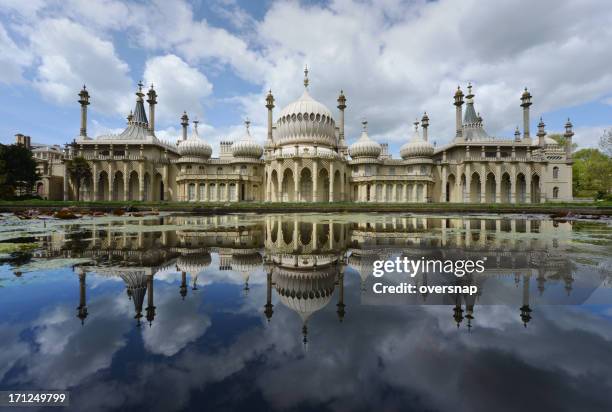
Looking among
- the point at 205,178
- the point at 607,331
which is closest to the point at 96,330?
the point at 607,331

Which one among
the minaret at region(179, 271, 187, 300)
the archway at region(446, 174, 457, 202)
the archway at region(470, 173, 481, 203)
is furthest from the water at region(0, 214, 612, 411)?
the archway at region(446, 174, 457, 202)

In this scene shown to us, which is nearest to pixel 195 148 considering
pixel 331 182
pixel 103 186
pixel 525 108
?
pixel 103 186

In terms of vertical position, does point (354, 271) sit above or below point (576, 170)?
below

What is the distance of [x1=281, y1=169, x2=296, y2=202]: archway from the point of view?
4859 cm

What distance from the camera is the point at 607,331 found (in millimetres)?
3582

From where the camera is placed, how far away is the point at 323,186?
51.2 meters

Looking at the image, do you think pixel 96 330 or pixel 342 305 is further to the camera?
pixel 342 305

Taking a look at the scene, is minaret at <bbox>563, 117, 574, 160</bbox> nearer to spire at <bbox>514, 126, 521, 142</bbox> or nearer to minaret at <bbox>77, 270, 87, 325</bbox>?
spire at <bbox>514, 126, 521, 142</bbox>

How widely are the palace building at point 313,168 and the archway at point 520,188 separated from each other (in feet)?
0.49

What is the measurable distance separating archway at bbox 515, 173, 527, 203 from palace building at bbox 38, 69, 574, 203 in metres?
0.15

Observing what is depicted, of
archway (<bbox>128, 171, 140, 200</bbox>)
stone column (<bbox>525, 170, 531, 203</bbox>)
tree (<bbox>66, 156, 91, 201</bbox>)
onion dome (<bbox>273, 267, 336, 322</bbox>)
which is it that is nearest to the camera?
onion dome (<bbox>273, 267, 336, 322</bbox>)

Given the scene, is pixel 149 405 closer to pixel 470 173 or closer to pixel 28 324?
pixel 28 324

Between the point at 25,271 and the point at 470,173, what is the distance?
2207 inches

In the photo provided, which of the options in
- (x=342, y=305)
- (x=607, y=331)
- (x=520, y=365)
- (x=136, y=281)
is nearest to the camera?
(x=520, y=365)
